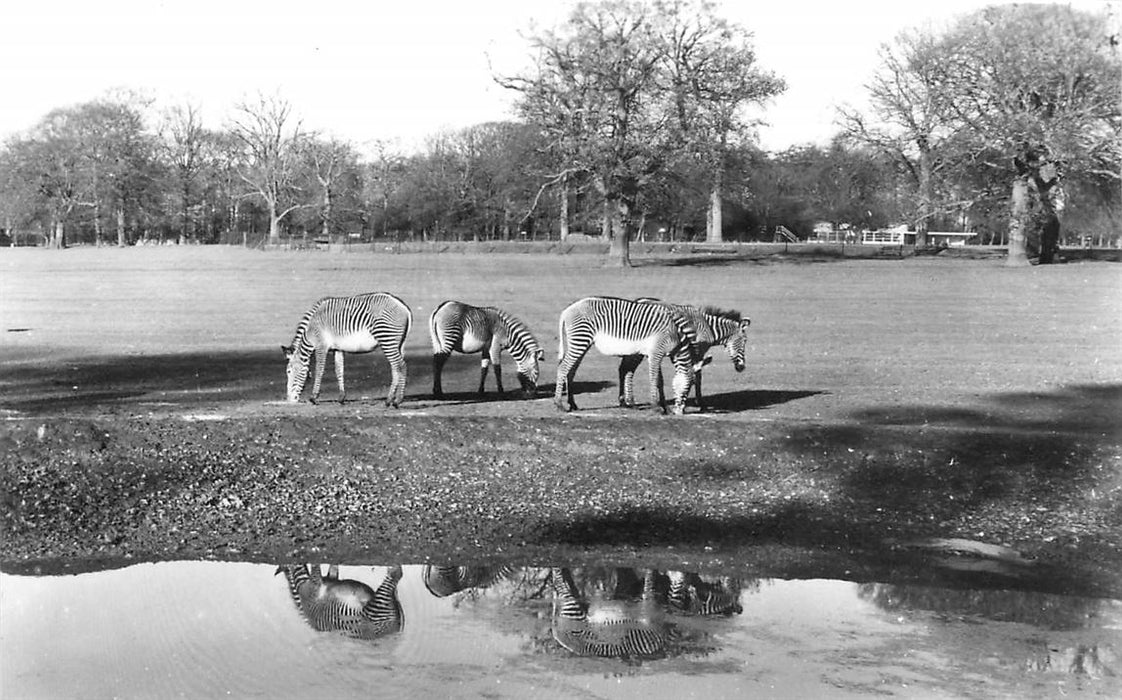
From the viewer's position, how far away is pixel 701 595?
873cm

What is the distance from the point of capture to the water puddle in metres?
6.83

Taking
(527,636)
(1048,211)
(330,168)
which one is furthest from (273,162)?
(1048,211)

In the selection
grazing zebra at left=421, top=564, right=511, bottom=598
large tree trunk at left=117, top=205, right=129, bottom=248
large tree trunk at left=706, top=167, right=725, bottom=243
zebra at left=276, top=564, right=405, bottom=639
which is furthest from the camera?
large tree trunk at left=706, top=167, right=725, bottom=243

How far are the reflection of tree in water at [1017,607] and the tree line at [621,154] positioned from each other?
19.8m

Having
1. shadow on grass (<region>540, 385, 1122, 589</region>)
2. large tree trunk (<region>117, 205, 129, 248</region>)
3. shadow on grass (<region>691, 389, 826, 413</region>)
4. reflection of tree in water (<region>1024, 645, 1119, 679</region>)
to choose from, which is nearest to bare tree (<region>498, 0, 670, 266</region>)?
large tree trunk (<region>117, 205, 129, 248</region>)

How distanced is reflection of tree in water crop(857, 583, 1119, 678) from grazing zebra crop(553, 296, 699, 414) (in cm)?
522

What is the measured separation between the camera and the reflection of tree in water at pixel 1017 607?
25.0ft

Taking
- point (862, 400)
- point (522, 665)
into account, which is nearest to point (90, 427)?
point (522, 665)

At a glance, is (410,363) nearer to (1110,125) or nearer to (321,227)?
(321,227)

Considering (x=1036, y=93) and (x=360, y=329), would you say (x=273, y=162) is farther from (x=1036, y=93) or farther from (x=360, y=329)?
(x=1036, y=93)

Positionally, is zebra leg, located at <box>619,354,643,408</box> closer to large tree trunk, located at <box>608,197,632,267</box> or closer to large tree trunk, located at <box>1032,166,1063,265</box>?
large tree trunk, located at <box>608,197,632,267</box>

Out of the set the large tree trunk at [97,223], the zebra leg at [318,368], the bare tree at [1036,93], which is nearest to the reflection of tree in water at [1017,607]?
the zebra leg at [318,368]

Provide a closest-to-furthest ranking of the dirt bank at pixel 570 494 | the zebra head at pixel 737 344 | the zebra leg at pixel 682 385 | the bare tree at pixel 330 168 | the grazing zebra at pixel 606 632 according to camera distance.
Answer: the grazing zebra at pixel 606 632 < the dirt bank at pixel 570 494 < the zebra leg at pixel 682 385 < the zebra head at pixel 737 344 < the bare tree at pixel 330 168

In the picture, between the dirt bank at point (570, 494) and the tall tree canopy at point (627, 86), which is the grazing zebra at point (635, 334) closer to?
the dirt bank at point (570, 494)
